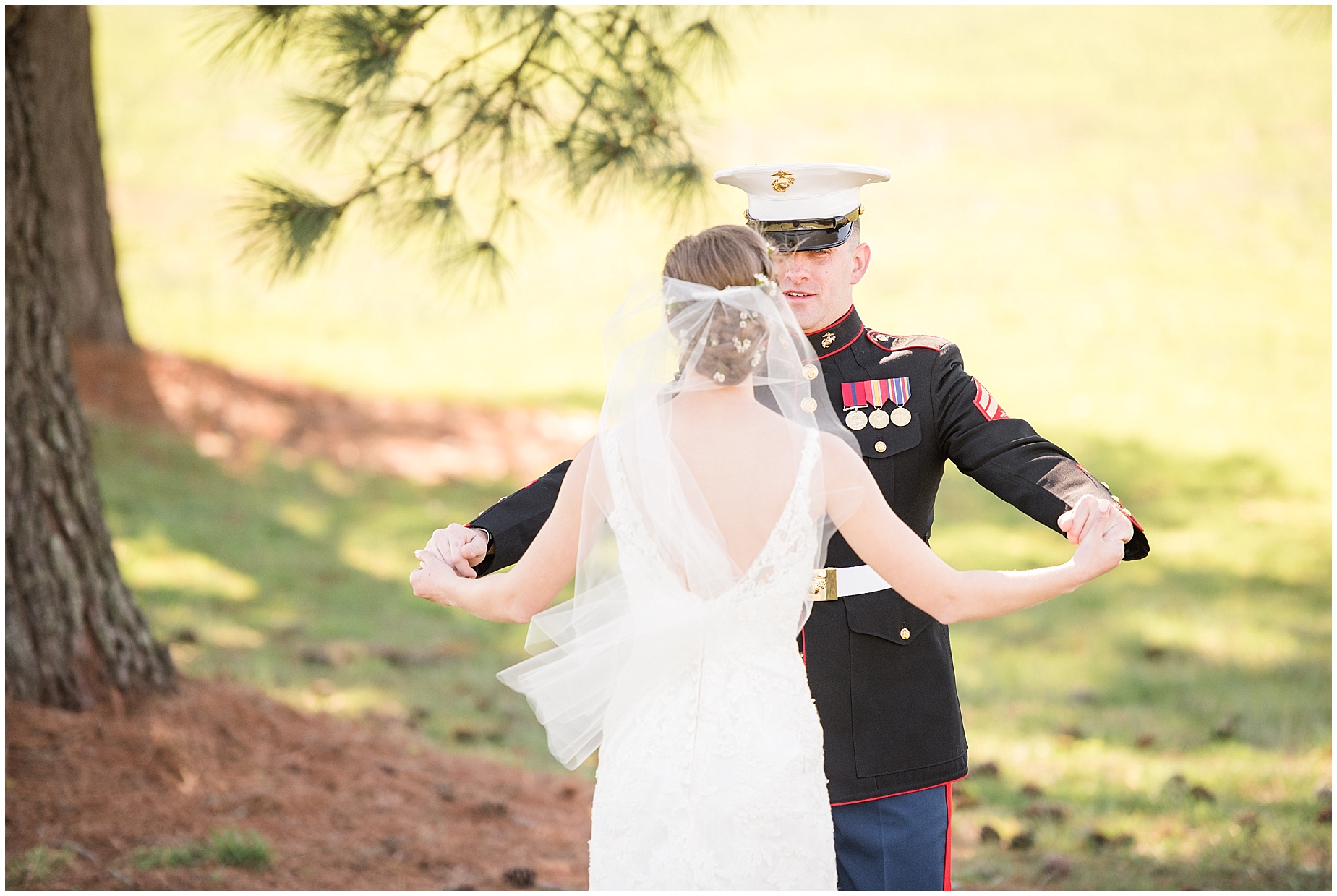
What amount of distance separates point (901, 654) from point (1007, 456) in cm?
48

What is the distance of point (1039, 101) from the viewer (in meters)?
19.2

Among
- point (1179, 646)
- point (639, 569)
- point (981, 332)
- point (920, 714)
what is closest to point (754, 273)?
point (639, 569)

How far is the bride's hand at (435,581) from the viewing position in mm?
2299

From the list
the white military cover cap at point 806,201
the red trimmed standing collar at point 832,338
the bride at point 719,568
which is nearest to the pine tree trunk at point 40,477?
the bride at point 719,568

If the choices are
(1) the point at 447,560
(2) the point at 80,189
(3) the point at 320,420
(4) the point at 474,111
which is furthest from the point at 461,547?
(3) the point at 320,420

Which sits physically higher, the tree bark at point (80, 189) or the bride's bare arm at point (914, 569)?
the tree bark at point (80, 189)

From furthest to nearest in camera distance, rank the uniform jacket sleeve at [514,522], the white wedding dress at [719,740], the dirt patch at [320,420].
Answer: the dirt patch at [320,420], the uniform jacket sleeve at [514,522], the white wedding dress at [719,740]

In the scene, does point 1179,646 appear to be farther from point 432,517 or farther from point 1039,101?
point 1039,101

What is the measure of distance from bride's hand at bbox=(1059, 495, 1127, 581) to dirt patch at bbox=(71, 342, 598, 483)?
731cm

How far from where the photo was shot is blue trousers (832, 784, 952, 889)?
2.50 metres

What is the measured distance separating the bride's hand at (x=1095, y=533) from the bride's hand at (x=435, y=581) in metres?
1.18

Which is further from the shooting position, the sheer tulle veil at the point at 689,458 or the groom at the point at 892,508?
the groom at the point at 892,508

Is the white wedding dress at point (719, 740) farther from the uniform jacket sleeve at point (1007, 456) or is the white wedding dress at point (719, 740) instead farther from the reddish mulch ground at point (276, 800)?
the reddish mulch ground at point (276, 800)

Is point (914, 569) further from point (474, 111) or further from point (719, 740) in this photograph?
point (474, 111)
